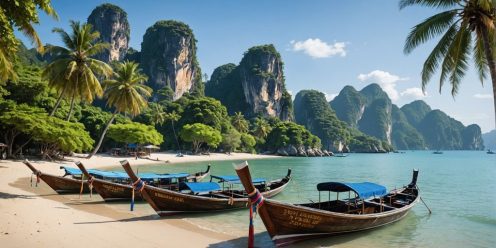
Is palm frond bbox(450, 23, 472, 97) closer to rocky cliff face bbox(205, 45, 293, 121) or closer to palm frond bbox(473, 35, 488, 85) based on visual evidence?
palm frond bbox(473, 35, 488, 85)

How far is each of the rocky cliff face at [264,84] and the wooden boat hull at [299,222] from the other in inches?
5084

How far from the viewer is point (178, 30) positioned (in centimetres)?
13462

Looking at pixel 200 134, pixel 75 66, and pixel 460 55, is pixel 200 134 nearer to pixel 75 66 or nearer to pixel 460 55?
pixel 75 66

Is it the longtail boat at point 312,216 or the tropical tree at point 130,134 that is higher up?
the tropical tree at point 130,134

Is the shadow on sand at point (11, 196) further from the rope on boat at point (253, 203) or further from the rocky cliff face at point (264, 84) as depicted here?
the rocky cliff face at point (264, 84)

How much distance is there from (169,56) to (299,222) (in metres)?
129

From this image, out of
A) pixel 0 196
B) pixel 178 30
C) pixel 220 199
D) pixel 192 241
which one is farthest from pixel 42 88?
pixel 178 30

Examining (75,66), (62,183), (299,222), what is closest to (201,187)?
(299,222)

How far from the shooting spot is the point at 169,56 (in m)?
132

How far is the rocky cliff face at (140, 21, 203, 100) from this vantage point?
131 meters

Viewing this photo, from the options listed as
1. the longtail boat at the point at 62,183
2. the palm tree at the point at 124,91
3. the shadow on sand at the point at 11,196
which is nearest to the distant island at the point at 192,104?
the palm tree at the point at 124,91

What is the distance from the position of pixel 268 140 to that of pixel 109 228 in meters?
96.9

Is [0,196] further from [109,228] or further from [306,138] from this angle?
[306,138]

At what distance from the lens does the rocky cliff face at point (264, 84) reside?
143750 millimetres
